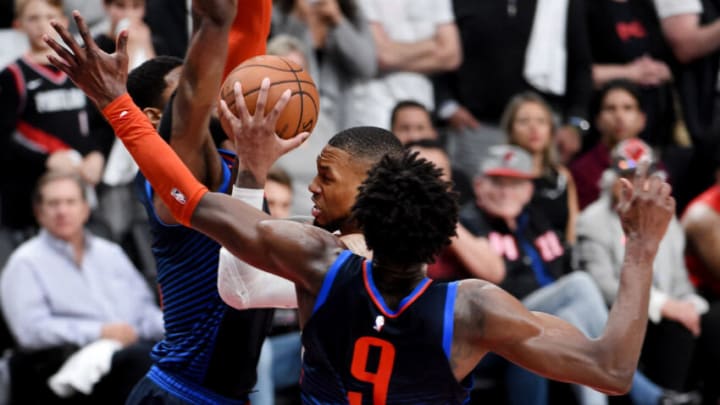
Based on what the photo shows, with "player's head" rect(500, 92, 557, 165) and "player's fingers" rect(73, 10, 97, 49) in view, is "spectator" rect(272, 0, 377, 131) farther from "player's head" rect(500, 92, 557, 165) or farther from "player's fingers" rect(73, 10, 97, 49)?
"player's fingers" rect(73, 10, 97, 49)

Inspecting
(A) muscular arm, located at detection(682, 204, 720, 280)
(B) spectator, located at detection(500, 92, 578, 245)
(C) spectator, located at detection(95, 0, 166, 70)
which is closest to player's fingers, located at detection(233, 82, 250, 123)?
(C) spectator, located at detection(95, 0, 166, 70)

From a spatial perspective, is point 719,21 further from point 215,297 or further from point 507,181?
point 215,297

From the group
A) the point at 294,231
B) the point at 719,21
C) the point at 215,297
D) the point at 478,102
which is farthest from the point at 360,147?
the point at 719,21

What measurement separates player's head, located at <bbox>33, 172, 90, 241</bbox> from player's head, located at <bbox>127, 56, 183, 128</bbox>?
2.62 metres

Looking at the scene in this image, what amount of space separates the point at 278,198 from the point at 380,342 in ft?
11.9

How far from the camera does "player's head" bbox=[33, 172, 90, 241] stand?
7168mm

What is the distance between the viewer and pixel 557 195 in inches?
325

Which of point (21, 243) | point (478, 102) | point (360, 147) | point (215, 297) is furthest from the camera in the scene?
point (478, 102)

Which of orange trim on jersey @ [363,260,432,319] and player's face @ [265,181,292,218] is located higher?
orange trim on jersey @ [363,260,432,319]

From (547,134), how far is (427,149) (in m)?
1.26

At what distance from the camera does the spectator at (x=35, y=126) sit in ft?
25.0

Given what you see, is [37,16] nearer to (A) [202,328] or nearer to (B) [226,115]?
(A) [202,328]

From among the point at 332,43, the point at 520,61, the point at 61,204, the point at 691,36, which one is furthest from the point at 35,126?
the point at 691,36

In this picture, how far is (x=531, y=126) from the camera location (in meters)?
8.41
